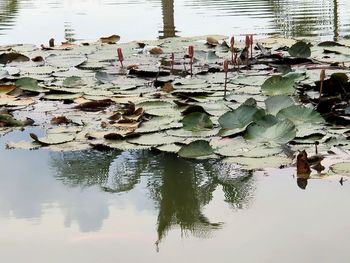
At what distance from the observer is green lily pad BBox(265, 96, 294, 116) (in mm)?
2296

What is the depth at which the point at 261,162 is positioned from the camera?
1.87 meters

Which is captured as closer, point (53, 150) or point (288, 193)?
point (288, 193)

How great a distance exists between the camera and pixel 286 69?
2.97 m

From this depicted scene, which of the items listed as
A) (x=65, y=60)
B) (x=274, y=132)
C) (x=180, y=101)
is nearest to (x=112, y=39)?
(x=65, y=60)

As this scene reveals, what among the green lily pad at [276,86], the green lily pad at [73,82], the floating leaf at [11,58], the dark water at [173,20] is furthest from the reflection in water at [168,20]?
the green lily pad at [276,86]

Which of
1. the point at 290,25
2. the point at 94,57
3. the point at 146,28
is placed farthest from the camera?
the point at 146,28

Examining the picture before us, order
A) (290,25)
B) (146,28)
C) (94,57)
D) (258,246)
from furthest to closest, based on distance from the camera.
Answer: (146,28) → (290,25) → (94,57) → (258,246)

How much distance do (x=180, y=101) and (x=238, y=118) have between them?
16.9 inches

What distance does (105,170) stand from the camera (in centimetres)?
194

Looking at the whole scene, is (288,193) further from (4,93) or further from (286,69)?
(4,93)

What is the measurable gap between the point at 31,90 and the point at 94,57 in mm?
847

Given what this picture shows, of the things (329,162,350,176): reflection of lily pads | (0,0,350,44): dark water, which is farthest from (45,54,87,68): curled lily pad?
(329,162,350,176): reflection of lily pads

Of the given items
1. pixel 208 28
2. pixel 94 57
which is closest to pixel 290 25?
pixel 208 28

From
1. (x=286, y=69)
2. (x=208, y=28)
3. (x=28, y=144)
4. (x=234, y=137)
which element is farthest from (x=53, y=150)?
(x=208, y=28)
